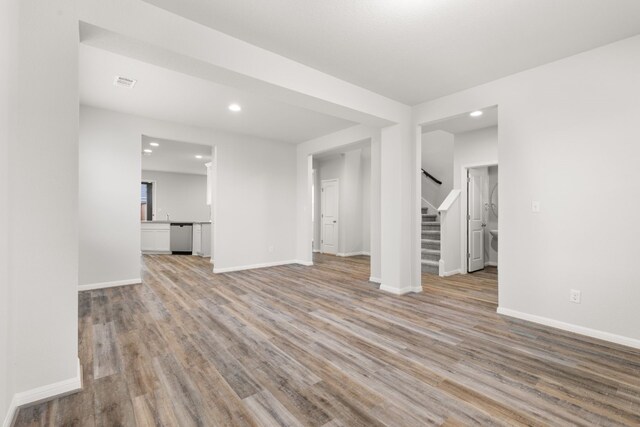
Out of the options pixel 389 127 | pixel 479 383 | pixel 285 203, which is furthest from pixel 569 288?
pixel 285 203

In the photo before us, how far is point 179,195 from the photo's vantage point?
10570mm

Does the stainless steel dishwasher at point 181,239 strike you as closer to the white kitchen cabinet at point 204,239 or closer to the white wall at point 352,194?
the white kitchen cabinet at point 204,239

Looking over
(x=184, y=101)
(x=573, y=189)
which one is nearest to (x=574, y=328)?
(x=573, y=189)

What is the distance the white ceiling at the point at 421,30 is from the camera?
2.18 meters

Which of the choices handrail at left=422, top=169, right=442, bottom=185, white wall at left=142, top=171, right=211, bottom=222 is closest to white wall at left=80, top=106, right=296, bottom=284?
handrail at left=422, top=169, right=442, bottom=185

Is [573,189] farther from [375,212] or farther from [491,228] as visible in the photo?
[491,228]

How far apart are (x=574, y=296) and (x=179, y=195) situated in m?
10.9

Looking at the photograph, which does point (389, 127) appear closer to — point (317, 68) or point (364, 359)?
point (317, 68)

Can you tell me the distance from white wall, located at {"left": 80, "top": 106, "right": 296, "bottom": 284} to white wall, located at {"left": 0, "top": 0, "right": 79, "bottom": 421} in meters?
3.04

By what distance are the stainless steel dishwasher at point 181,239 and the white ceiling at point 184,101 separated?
384 centimetres

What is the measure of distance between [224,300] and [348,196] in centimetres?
488

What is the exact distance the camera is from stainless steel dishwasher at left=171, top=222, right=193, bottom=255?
8.06 metres

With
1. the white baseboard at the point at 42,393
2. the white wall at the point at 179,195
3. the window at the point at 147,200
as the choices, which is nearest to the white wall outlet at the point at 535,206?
the white baseboard at the point at 42,393

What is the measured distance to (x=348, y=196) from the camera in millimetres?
7934
